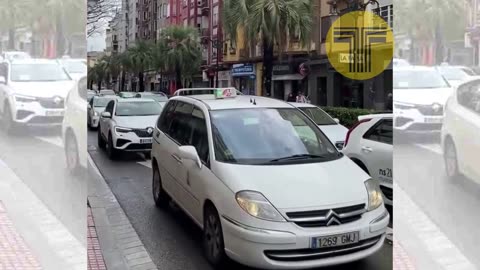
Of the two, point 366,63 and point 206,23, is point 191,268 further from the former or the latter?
point 206,23

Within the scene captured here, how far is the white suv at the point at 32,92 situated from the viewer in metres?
2.75

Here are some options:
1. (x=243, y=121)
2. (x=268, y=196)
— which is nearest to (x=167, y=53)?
(x=243, y=121)

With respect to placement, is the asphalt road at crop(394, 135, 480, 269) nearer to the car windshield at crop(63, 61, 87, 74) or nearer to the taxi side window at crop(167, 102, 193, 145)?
the car windshield at crop(63, 61, 87, 74)

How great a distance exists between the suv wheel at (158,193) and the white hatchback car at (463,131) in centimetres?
440

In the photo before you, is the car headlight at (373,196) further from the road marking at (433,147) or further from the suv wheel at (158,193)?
the suv wheel at (158,193)

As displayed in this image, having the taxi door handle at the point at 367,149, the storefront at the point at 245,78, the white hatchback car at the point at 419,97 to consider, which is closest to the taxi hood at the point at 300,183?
the white hatchback car at the point at 419,97

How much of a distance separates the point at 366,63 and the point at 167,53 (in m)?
8.36

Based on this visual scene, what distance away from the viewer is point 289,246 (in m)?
4.17

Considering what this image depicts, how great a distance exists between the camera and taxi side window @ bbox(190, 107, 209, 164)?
5.32 m

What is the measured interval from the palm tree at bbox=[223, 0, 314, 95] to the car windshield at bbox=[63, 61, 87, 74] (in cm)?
1194

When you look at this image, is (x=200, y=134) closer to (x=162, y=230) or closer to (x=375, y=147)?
(x=162, y=230)

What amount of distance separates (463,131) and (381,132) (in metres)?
3.97

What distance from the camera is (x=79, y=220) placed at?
112 inches

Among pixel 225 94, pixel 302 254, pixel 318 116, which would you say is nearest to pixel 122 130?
pixel 318 116
